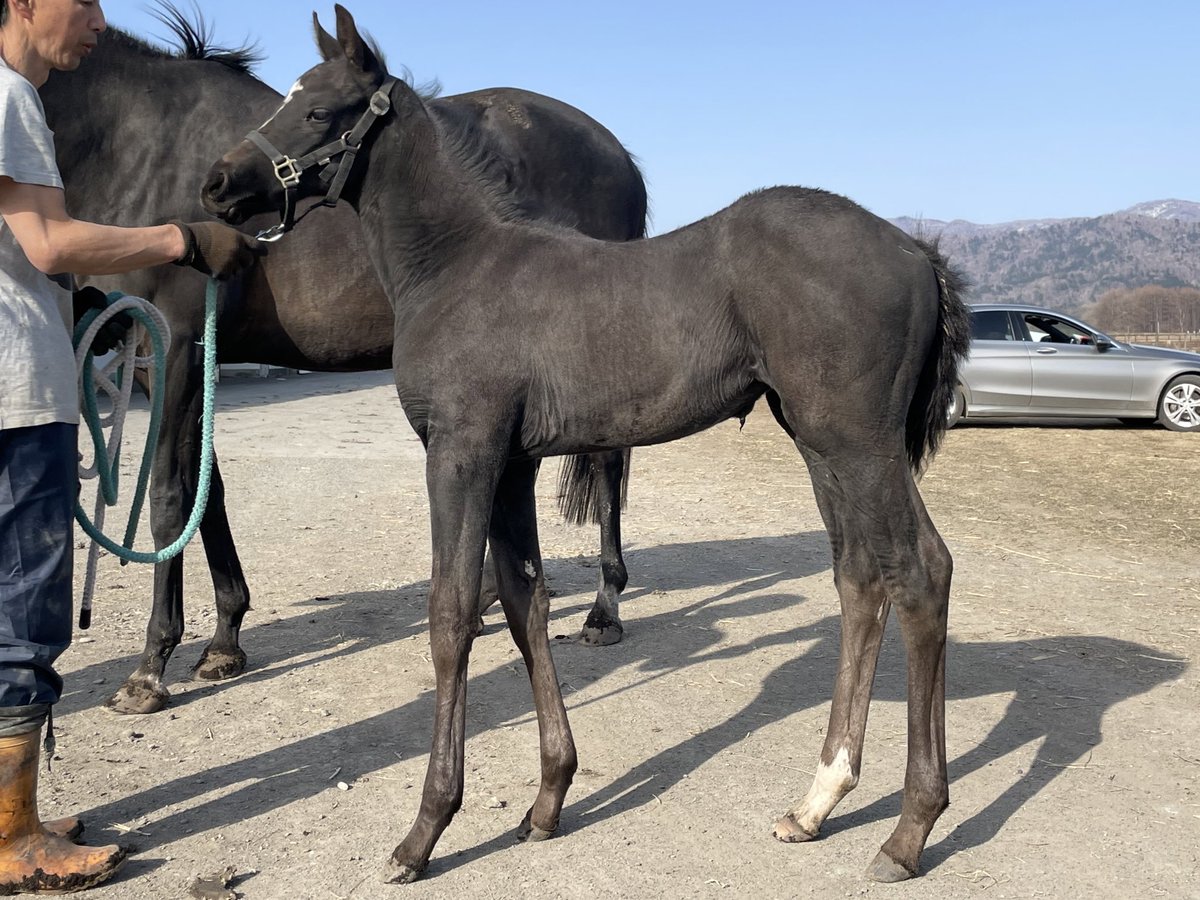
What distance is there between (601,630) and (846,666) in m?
2.06

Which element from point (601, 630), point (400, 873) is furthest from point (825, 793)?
point (601, 630)

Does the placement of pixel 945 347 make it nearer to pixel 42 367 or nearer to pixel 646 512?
pixel 42 367

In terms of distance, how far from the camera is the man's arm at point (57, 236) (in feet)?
8.91

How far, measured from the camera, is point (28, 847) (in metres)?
2.96

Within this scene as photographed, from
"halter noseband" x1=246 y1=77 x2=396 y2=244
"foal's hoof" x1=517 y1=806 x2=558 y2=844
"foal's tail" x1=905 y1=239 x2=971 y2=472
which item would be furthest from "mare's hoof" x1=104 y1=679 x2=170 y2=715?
"foal's tail" x1=905 y1=239 x2=971 y2=472

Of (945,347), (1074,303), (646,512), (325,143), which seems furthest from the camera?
(1074,303)

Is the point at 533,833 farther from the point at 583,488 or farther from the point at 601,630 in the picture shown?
the point at 583,488

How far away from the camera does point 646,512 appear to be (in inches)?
340

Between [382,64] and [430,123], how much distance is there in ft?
0.83

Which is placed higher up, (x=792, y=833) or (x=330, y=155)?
(x=330, y=155)

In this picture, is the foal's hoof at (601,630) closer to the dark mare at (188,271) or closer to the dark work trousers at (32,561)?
the dark mare at (188,271)

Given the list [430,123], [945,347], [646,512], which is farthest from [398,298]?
[646,512]

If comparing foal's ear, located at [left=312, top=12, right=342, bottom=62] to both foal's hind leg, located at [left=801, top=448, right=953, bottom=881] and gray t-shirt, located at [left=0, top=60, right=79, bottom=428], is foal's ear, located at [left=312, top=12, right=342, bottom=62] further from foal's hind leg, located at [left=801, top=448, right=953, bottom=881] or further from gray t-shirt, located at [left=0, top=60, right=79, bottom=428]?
foal's hind leg, located at [left=801, top=448, right=953, bottom=881]

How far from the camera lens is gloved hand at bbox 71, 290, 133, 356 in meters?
3.36
